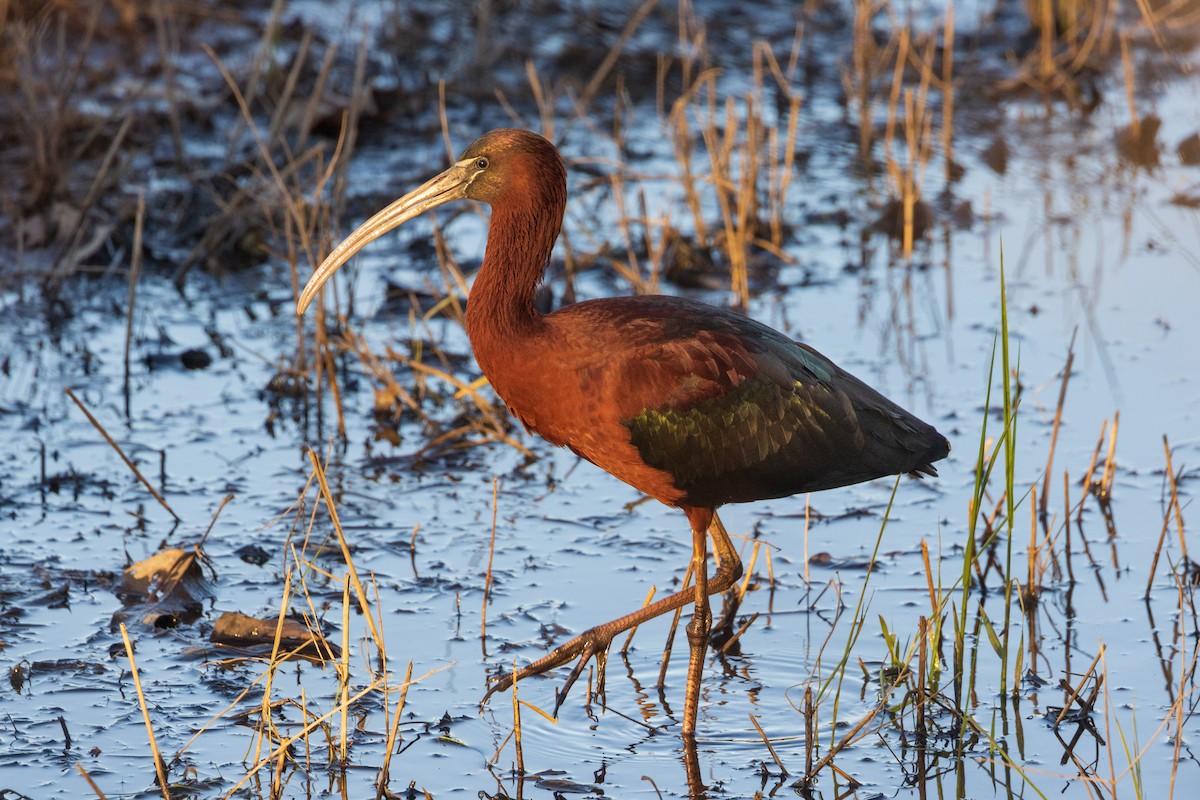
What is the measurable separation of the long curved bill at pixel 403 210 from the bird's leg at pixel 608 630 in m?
1.19

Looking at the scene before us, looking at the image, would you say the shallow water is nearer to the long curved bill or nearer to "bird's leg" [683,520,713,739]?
"bird's leg" [683,520,713,739]

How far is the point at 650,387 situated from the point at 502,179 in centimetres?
75

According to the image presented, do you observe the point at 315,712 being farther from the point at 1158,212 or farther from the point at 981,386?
the point at 1158,212

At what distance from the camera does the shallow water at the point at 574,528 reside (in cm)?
447

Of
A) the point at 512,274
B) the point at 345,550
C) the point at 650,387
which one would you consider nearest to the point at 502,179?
the point at 512,274

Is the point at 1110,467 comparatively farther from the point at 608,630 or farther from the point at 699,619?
the point at 608,630

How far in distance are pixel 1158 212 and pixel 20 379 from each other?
6.00 m

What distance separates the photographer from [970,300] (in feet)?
26.3

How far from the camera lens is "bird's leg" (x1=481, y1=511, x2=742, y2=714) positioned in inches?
182

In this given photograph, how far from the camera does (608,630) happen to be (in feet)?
15.6

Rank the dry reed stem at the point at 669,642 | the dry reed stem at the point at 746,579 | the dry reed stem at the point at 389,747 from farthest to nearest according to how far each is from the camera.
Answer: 1. the dry reed stem at the point at 746,579
2. the dry reed stem at the point at 669,642
3. the dry reed stem at the point at 389,747

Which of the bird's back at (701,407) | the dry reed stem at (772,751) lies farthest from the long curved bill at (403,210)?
the dry reed stem at (772,751)

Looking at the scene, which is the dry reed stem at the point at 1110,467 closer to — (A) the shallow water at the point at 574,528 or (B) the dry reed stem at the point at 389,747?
(A) the shallow water at the point at 574,528

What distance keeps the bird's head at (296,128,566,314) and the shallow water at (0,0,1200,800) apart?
1.21 m
